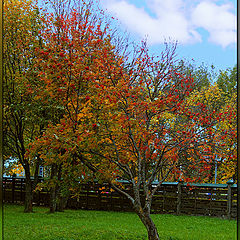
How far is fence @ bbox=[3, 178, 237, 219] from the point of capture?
9.97 metres

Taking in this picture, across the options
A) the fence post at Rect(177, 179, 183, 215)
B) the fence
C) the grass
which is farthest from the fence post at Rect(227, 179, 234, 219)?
the fence post at Rect(177, 179, 183, 215)

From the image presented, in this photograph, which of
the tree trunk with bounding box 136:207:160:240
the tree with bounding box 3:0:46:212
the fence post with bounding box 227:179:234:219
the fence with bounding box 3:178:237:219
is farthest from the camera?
the fence with bounding box 3:178:237:219

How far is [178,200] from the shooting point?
1080cm

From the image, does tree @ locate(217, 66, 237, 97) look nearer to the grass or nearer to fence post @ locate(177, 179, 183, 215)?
fence post @ locate(177, 179, 183, 215)

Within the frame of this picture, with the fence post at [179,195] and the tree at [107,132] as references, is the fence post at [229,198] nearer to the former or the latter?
the fence post at [179,195]

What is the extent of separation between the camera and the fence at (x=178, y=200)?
9969 mm

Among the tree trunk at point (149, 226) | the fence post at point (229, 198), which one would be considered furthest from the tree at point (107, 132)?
the fence post at point (229, 198)

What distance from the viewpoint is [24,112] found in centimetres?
898

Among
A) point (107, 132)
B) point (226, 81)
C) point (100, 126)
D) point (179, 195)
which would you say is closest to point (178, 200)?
point (179, 195)

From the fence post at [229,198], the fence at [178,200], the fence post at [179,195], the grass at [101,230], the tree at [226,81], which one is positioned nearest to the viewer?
the grass at [101,230]

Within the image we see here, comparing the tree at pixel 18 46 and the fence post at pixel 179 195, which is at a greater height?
the tree at pixel 18 46

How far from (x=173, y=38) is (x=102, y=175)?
758 cm

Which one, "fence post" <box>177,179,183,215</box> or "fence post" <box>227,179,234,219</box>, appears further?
"fence post" <box>177,179,183,215</box>

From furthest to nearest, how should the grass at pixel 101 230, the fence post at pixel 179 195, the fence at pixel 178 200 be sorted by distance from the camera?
1. the fence post at pixel 179 195
2. the fence at pixel 178 200
3. the grass at pixel 101 230
